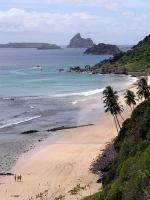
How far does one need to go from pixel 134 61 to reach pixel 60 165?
12713cm

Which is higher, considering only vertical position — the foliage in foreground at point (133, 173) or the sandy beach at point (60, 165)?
the foliage in foreground at point (133, 173)

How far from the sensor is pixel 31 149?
190ft

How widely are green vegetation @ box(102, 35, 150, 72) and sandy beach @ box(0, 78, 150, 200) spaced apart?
9425 centimetres

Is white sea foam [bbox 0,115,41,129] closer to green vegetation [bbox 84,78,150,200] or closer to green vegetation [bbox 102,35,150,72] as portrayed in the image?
green vegetation [bbox 84,78,150,200]

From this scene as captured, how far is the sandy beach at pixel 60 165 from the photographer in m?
41.6

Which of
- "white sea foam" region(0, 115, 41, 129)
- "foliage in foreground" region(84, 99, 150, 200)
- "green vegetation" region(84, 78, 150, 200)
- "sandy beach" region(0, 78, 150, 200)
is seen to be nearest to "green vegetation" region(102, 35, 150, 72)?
"white sea foam" region(0, 115, 41, 129)

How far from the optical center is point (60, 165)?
163ft

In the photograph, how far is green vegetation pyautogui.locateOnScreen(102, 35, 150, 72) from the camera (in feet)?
536

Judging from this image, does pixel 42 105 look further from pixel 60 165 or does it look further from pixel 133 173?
pixel 133 173

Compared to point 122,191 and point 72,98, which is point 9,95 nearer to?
point 72,98

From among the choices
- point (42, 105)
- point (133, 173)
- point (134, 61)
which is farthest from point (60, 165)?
point (134, 61)

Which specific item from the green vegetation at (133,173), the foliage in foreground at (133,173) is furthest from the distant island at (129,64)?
the foliage in foreground at (133,173)

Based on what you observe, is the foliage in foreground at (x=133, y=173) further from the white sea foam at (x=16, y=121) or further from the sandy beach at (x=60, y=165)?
the white sea foam at (x=16, y=121)

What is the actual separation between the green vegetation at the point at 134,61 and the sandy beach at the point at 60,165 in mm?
94247
